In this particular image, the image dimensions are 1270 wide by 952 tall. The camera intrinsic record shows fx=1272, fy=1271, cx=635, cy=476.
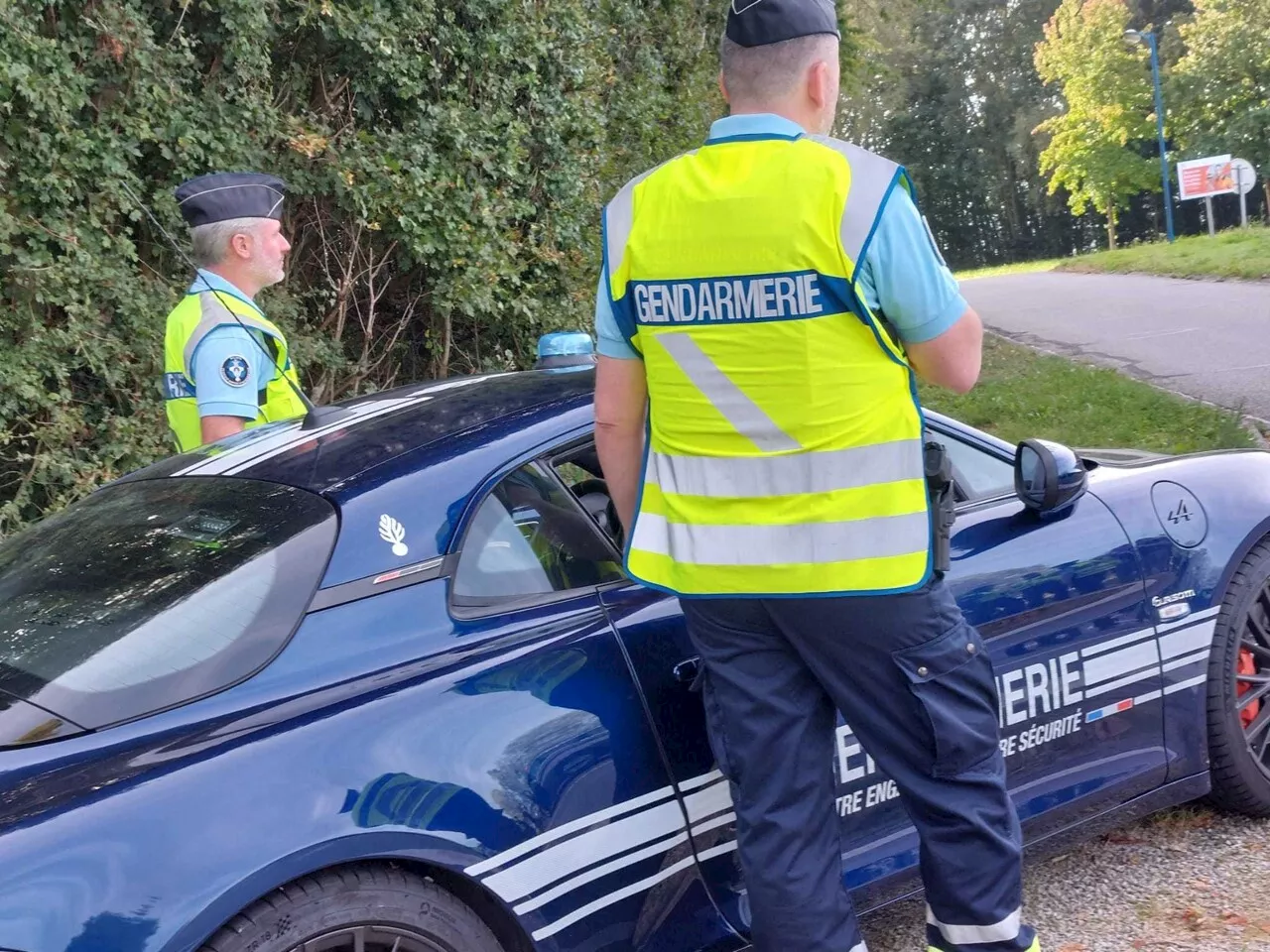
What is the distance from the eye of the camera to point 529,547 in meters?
2.50

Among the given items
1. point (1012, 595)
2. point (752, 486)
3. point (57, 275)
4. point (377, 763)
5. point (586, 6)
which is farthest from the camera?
point (586, 6)

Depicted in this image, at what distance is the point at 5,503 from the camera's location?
529cm

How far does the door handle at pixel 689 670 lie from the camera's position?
246cm

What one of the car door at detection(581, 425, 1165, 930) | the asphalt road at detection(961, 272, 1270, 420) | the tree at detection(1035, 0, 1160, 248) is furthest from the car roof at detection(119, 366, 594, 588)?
the tree at detection(1035, 0, 1160, 248)

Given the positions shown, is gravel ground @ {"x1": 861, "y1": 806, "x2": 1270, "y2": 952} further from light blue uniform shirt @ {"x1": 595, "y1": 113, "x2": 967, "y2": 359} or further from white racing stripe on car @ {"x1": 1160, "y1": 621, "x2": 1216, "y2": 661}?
light blue uniform shirt @ {"x1": 595, "y1": 113, "x2": 967, "y2": 359}

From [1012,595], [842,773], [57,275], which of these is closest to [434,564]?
[842,773]

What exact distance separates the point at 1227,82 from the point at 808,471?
149 feet

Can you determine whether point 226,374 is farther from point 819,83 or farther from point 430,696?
point 819,83

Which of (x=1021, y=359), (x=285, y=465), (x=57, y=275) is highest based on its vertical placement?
(x=57, y=275)

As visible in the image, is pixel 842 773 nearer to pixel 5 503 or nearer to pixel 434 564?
pixel 434 564

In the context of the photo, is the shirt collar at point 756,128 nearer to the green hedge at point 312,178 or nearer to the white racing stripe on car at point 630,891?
the white racing stripe on car at point 630,891

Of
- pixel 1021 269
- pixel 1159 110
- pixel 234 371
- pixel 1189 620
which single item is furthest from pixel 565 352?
pixel 1021 269

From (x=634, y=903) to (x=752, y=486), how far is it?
79 cm

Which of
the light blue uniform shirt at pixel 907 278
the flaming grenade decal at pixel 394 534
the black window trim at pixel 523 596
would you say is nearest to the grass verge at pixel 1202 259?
the black window trim at pixel 523 596
